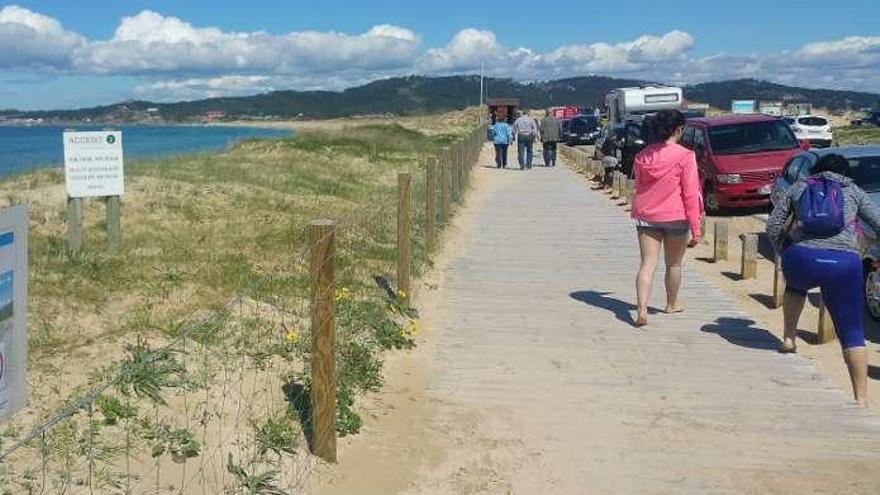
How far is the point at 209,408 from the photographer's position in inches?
204

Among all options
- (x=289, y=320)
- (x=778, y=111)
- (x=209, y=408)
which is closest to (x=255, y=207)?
(x=289, y=320)

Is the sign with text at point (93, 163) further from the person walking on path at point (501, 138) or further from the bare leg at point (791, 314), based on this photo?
the person walking on path at point (501, 138)

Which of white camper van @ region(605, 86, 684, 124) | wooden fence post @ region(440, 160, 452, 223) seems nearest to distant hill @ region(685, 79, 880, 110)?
white camper van @ region(605, 86, 684, 124)

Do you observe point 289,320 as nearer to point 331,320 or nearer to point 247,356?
point 247,356

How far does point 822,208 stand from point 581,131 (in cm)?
4461

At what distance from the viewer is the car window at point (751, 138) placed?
17.4m

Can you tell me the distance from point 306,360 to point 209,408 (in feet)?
3.69

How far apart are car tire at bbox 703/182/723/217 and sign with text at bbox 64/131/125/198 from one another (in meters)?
10.9

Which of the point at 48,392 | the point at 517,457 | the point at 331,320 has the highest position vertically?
the point at 331,320

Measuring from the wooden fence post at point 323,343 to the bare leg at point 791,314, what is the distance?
11.9 feet

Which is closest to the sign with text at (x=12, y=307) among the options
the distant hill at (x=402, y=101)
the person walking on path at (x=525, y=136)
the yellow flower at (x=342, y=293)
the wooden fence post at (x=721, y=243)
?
the yellow flower at (x=342, y=293)

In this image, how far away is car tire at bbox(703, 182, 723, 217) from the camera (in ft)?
55.8

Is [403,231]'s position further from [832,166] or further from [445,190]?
[445,190]

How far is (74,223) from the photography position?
9.63 m
